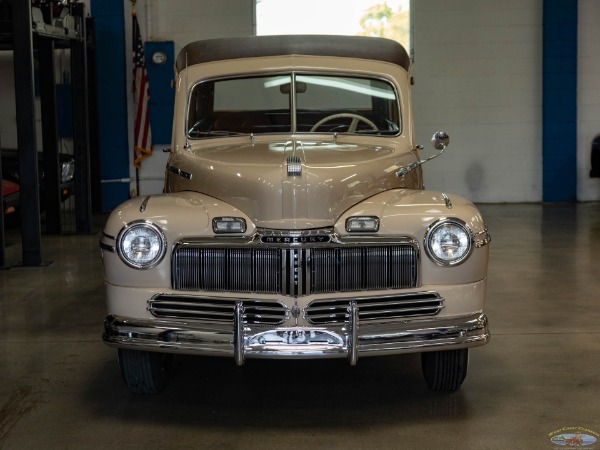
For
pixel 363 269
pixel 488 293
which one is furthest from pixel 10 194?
pixel 363 269

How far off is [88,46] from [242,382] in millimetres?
9187

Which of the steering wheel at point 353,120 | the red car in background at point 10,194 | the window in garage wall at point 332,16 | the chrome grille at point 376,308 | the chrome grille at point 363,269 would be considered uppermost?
the window in garage wall at point 332,16

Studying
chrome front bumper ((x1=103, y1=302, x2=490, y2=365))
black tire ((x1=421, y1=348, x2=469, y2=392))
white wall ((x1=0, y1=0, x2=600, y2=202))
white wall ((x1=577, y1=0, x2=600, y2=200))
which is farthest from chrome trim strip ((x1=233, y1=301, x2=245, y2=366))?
white wall ((x1=577, y1=0, x2=600, y2=200))

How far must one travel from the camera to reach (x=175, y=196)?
16.0 feet

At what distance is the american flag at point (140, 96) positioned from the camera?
13594mm

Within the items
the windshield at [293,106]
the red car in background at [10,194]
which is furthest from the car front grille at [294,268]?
the red car in background at [10,194]

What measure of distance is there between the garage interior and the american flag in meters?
0.37

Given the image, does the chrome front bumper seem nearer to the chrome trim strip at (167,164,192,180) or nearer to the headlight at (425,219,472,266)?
the headlight at (425,219,472,266)

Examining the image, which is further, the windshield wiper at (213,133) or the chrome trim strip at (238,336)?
the windshield wiper at (213,133)

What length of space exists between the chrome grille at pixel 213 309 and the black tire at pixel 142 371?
1.34ft

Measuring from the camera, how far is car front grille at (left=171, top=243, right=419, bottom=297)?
4391mm

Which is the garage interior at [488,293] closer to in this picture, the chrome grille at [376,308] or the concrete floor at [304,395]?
the concrete floor at [304,395]

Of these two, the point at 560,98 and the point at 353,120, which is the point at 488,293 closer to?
the point at 353,120

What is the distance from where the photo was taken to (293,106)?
5.65 meters
